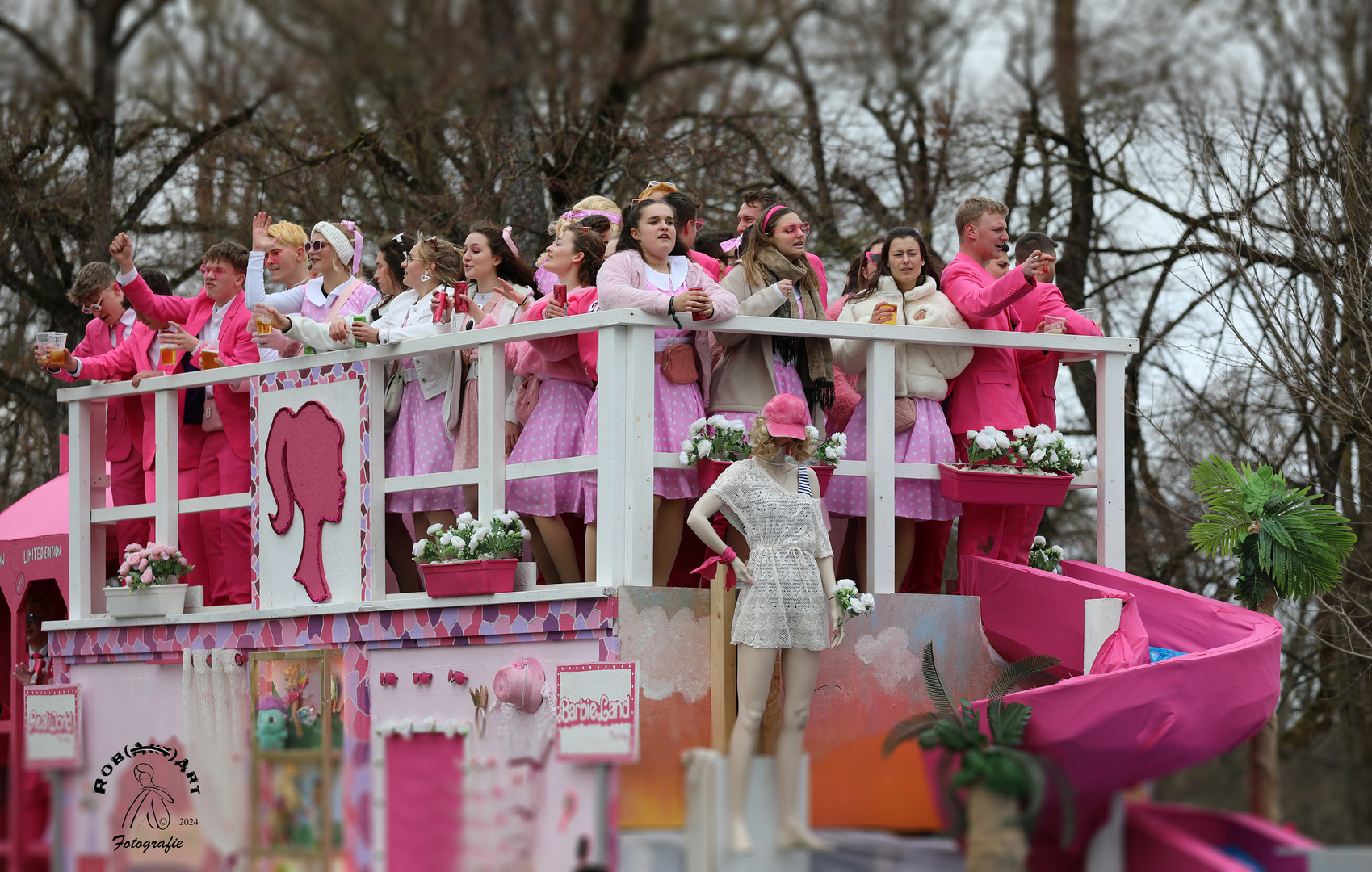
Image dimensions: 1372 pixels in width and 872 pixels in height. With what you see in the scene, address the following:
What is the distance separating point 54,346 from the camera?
8734 mm

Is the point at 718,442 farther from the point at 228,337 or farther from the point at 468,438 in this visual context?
the point at 228,337

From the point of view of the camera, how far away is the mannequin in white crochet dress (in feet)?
21.2

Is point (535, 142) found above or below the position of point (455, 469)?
above

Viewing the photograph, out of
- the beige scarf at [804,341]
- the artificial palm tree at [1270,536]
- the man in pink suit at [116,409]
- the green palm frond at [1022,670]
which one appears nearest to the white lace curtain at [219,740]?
the man in pink suit at [116,409]

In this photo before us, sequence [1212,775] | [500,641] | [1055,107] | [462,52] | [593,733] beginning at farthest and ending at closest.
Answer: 1. [462,52]
2. [1055,107]
3. [500,641]
4. [593,733]
5. [1212,775]

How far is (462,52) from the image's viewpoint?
16219 mm

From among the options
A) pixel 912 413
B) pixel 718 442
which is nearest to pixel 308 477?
pixel 718 442

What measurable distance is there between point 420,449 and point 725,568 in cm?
200

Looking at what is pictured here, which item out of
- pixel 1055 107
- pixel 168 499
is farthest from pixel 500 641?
pixel 1055 107

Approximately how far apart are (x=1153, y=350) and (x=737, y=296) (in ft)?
21.5

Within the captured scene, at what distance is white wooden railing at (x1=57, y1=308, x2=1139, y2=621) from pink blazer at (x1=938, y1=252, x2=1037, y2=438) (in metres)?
0.17

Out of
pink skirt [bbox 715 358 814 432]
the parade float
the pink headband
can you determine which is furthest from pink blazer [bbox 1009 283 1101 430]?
the pink headband

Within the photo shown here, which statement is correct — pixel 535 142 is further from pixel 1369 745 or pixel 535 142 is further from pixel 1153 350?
pixel 1369 745

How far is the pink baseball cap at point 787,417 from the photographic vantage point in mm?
6566
